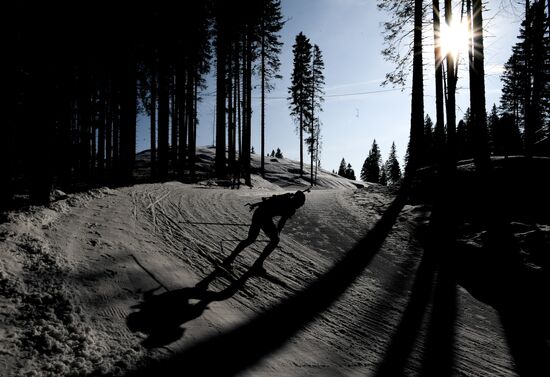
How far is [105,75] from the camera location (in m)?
19.3

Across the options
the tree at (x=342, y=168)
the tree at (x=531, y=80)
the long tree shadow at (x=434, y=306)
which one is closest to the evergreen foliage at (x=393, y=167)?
the tree at (x=342, y=168)

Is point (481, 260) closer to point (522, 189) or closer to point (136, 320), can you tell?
point (522, 189)

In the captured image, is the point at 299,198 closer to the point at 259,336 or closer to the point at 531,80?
the point at 259,336

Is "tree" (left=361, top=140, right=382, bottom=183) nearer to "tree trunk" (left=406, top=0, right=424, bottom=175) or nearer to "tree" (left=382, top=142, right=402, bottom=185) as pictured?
"tree" (left=382, top=142, right=402, bottom=185)

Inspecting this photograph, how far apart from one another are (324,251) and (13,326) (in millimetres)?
5768

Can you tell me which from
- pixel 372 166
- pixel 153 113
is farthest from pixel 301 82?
pixel 372 166

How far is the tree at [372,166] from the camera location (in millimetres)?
73700

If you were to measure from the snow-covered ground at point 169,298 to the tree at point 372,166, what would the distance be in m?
68.2

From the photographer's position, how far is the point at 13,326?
303 centimetres

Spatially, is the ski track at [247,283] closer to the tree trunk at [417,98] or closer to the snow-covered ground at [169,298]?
the snow-covered ground at [169,298]

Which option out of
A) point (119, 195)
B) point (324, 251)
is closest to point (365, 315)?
point (324, 251)

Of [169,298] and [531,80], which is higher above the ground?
[531,80]

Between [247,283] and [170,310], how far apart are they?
5.00ft

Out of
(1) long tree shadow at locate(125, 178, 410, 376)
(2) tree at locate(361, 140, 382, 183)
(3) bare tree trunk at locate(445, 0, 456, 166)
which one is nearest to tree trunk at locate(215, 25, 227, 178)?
(3) bare tree trunk at locate(445, 0, 456, 166)
